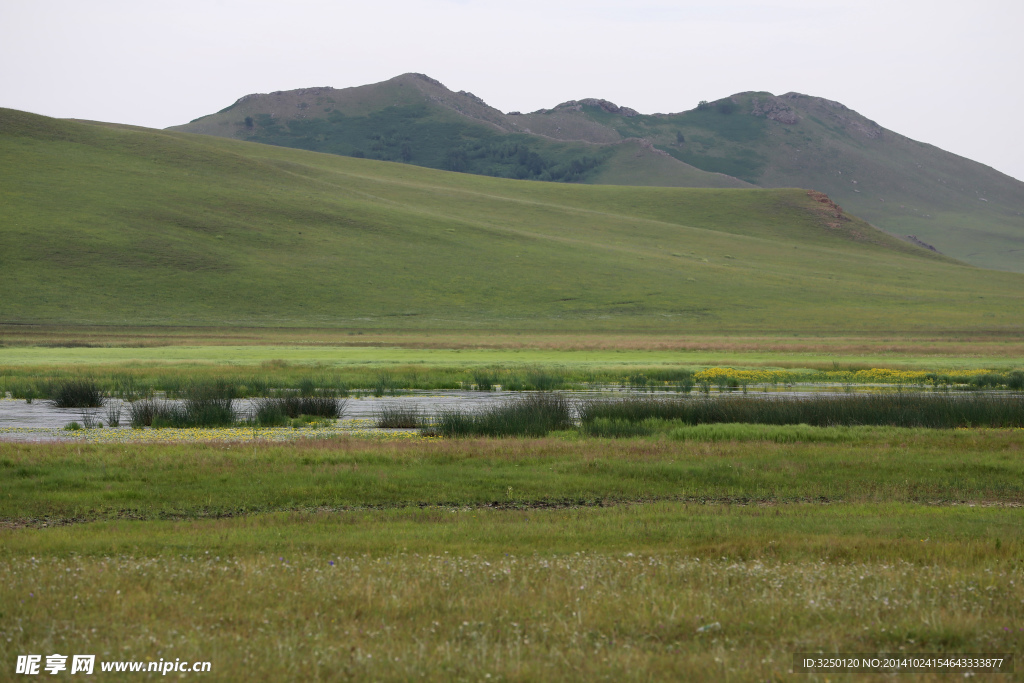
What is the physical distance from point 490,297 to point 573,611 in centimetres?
9250

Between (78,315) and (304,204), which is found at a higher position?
(304,204)

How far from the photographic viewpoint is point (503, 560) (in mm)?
10891

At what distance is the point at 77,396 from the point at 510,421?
20453mm

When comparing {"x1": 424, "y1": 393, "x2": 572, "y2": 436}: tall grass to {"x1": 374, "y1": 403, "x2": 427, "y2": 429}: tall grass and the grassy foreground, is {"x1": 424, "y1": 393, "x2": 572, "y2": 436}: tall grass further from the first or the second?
the grassy foreground

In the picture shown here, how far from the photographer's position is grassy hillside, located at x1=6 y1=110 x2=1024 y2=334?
301 ft

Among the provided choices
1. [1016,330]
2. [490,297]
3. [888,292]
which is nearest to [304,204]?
[490,297]

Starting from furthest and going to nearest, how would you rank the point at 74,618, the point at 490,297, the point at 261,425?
1. the point at 490,297
2. the point at 261,425
3. the point at 74,618

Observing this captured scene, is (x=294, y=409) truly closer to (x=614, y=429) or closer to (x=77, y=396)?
(x=77, y=396)

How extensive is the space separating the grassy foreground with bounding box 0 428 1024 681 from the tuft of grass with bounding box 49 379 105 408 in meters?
16.1

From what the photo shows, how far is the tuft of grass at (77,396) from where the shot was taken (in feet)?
116

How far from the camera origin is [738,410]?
96.6ft

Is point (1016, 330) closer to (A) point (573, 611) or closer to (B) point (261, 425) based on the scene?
(B) point (261, 425)

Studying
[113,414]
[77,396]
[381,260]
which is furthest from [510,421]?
[381,260]

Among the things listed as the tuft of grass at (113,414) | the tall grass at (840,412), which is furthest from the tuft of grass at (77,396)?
the tall grass at (840,412)
